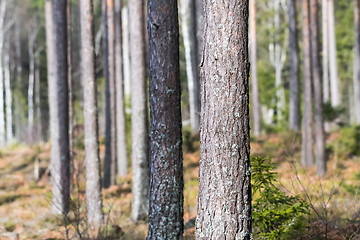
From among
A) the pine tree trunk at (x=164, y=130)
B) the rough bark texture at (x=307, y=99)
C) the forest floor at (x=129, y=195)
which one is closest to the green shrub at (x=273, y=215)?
the forest floor at (x=129, y=195)

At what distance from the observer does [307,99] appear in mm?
14094

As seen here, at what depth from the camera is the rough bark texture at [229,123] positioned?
396 cm

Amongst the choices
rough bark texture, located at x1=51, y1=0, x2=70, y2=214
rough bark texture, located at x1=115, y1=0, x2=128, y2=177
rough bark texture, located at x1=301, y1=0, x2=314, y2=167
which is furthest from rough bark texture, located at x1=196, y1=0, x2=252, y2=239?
rough bark texture, located at x1=301, y1=0, x2=314, y2=167

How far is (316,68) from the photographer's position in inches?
527

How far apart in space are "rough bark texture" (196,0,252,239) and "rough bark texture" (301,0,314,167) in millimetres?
10535

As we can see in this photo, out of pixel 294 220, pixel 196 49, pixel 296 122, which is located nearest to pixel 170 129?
pixel 294 220

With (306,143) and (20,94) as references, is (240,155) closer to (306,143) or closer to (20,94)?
(306,143)

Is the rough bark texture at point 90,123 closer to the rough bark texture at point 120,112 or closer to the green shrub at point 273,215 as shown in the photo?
the green shrub at point 273,215

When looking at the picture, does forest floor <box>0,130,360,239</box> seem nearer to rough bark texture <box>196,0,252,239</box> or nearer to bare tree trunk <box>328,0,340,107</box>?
rough bark texture <box>196,0,252,239</box>

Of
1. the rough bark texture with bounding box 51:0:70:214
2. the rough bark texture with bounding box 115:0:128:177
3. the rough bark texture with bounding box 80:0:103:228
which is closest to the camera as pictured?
the rough bark texture with bounding box 80:0:103:228

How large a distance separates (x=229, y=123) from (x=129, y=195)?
7.89 metres

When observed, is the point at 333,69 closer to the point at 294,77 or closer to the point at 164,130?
the point at 294,77

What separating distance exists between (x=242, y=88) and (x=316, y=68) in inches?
405

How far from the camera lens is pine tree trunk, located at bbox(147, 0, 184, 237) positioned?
205 inches
